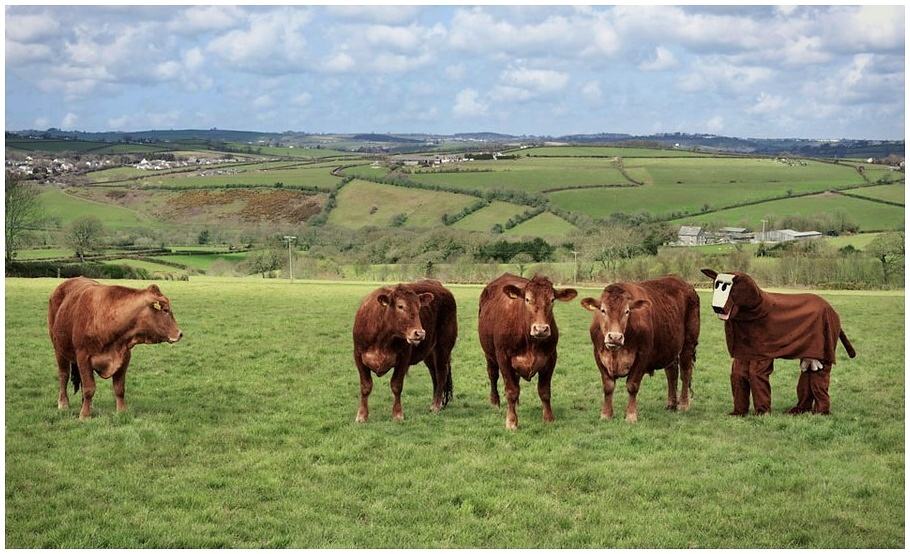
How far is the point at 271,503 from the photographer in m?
8.70

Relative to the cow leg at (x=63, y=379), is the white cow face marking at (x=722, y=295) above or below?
above

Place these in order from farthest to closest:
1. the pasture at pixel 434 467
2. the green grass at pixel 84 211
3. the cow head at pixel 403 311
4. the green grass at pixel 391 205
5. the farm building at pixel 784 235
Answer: the green grass at pixel 391 205 → the green grass at pixel 84 211 → the farm building at pixel 784 235 → the cow head at pixel 403 311 → the pasture at pixel 434 467

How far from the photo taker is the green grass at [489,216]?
3086 inches

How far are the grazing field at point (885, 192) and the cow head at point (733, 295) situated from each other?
73384 mm

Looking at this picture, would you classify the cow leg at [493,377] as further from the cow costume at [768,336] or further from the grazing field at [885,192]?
the grazing field at [885,192]

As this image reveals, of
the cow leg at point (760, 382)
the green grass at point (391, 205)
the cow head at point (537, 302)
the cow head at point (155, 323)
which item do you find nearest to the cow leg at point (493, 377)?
the cow head at point (537, 302)

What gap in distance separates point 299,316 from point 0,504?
1852 centimetres

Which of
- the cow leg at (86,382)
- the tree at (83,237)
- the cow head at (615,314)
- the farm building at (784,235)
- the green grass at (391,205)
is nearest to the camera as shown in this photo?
the cow head at (615,314)

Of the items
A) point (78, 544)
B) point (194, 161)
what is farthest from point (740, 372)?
point (194, 161)

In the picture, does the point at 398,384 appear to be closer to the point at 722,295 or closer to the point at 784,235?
the point at 722,295

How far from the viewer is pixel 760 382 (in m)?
12.5

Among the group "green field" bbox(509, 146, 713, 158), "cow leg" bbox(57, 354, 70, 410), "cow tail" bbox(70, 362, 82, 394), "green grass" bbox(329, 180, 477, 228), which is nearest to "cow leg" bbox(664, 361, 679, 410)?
"cow tail" bbox(70, 362, 82, 394)

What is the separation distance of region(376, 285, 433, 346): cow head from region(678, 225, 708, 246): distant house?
51363mm

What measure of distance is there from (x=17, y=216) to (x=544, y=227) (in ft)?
134
